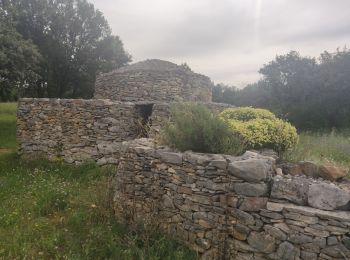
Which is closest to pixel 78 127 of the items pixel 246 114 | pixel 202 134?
pixel 246 114

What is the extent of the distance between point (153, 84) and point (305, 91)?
1613 centimetres

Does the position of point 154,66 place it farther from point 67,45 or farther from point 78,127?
point 67,45

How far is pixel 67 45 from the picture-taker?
90.4 feet

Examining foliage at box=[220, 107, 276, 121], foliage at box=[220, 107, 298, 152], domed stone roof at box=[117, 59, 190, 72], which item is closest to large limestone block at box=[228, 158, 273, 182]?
foliage at box=[220, 107, 298, 152]

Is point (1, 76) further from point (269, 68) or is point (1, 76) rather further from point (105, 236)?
point (269, 68)

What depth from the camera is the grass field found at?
5074 mm

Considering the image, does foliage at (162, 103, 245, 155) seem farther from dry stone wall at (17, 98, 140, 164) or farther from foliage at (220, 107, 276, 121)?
dry stone wall at (17, 98, 140, 164)

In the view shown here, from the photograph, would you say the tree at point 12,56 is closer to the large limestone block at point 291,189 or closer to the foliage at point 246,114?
the foliage at point 246,114

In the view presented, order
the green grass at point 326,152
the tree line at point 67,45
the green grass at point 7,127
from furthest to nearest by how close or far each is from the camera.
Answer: the tree line at point 67,45 → the green grass at point 7,127 → the green grass at point 326,152

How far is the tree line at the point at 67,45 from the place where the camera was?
85.7 ft

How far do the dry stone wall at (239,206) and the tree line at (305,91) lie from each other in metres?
17.7

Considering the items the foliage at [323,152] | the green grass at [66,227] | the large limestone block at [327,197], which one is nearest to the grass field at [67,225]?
the green grass at [66,227]

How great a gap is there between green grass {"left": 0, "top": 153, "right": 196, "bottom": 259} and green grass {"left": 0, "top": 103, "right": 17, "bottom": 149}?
5934mm

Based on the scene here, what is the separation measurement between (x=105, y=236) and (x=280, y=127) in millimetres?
3613
